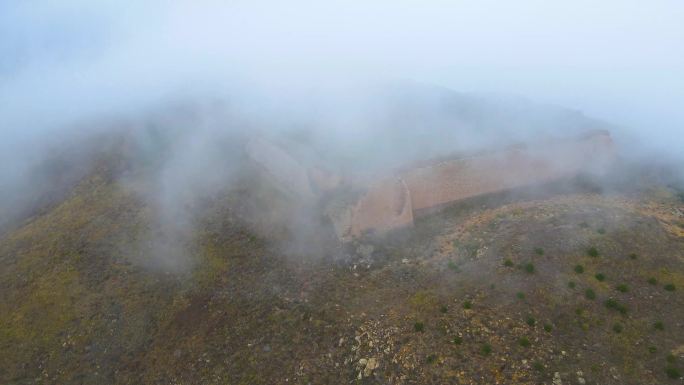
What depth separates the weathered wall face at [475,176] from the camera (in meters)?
31.2

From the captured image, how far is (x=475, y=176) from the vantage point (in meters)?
33.3

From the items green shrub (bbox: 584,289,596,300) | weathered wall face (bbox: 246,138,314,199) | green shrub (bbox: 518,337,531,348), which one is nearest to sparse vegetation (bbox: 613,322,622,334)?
green shrub (bbox: 584,289,596,300)

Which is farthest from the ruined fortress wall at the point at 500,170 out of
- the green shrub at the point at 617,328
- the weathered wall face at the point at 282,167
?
the green shrub at the point at 617,328

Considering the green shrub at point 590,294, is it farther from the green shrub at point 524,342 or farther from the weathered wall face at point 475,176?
the weathered wall face at point 475,176

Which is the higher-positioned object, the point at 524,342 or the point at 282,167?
the point at 282,167

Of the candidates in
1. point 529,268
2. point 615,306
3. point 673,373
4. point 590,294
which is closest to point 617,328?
point 615,306

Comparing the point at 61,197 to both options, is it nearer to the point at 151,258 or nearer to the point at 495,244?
the point at 151,258

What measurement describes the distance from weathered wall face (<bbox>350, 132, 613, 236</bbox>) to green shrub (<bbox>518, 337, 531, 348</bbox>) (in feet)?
38.0

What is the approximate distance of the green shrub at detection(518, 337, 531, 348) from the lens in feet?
70.1

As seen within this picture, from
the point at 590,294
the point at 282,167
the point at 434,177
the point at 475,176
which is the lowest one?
the point at 590,294

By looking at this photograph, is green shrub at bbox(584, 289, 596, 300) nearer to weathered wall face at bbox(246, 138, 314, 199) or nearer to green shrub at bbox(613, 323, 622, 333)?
green shrub at bbox(613, 323, 622, 333)

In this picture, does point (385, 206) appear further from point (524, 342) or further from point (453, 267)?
point (524, 342)

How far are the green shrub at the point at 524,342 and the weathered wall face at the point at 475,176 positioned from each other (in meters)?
11.6

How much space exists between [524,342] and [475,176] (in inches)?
562
